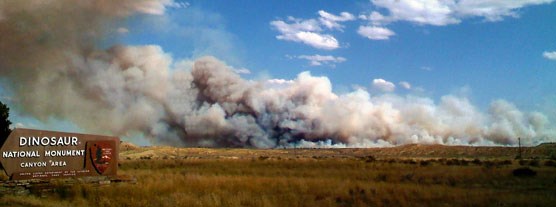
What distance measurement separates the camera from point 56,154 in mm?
22516

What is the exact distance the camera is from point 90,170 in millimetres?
23469

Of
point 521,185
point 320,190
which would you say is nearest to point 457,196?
point 320,190

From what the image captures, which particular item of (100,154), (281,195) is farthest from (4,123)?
(281,195)

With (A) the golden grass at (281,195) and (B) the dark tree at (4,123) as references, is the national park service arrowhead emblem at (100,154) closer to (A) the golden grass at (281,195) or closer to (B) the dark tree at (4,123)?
(A) the golden grass at (281,195)

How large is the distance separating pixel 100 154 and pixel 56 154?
2082 mm

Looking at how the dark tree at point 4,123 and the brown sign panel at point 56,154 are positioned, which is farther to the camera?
the dark tree at point 4,123

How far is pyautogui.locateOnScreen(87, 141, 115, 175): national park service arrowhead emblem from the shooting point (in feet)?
77.4

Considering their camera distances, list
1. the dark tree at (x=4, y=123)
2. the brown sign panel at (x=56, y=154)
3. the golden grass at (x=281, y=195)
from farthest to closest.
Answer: the dark tree at (x=4, y=123), the brown sign panel at (x=56, y=154), the golden grass at (x=281, y=195)

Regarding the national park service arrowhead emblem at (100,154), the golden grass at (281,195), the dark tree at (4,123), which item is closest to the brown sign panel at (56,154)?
the national park service arrowhead emblem at (100,154)

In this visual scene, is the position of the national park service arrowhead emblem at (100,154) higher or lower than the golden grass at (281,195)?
higher

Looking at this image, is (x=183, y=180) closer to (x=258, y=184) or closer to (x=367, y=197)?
(x=258, y=184)

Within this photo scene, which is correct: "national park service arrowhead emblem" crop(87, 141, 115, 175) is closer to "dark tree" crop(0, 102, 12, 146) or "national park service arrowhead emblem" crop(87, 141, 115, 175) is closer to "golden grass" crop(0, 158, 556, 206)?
"golden grass" crop(0, 158, 556, 206)

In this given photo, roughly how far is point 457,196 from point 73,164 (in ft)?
57.7

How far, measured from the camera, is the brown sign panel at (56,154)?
21.3m
